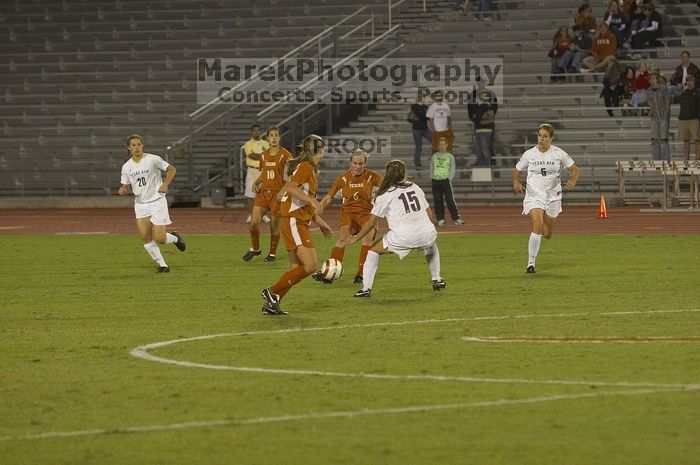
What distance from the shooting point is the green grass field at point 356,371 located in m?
8.10

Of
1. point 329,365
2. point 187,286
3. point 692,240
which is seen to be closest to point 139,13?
point 692,240

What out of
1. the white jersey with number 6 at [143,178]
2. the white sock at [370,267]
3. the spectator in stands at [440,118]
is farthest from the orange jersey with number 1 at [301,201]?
the spectator in stands at [440,118]

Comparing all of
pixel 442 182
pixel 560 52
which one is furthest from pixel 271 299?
pixel 560 52

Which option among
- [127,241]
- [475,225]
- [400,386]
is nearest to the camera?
[400,386]

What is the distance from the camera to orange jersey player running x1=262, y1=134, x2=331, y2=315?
1432cm

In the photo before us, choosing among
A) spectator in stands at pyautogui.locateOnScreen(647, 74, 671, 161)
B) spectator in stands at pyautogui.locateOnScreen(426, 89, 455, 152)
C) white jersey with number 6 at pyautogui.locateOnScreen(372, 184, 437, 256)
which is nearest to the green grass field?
white jersey with number 6 at pyautogui.locateOnScreen(372, 184, 437, 256)

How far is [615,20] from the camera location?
125ft

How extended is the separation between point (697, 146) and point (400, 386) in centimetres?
2588

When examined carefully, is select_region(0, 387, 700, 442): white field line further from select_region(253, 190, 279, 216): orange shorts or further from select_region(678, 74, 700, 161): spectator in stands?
select_region(678, 74, 700, 161): spectator in stands

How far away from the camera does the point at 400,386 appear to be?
994 cm

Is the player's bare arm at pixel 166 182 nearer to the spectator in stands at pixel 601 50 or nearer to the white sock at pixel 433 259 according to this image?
the white sock at pixel 433 259

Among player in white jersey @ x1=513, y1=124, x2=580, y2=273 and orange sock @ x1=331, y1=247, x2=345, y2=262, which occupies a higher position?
player in white jersey @ x1=513, y1=124, x2=580, y2=273

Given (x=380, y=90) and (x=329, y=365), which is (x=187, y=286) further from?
(x=380, y=90)

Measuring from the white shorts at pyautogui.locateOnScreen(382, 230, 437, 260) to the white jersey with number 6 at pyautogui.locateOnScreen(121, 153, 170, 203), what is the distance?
5.28m
